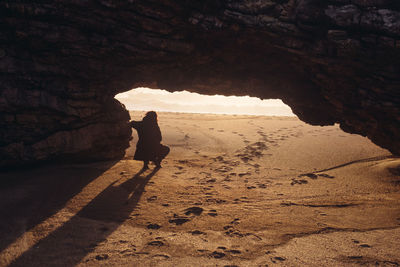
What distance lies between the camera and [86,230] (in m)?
4.85

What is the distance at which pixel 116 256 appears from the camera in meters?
4.16

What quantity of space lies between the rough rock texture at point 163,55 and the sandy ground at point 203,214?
151 cm

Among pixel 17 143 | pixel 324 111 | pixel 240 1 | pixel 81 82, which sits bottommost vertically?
pixel 17 143

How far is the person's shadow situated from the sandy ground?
21 millimetres

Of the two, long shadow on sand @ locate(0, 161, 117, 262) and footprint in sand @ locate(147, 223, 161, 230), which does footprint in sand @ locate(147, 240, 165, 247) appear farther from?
long shadow on sand @ locate(0, 161, 117, 262)

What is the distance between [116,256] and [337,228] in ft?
15.0

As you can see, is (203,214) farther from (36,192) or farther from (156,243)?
(36,192)

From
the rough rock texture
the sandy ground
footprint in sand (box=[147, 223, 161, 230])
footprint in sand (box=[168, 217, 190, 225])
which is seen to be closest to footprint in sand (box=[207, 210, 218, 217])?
the sandy ground

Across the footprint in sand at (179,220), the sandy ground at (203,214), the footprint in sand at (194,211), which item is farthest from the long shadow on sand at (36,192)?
the footprint in sand at (194,211)

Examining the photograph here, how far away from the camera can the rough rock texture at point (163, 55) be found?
6.62 meters

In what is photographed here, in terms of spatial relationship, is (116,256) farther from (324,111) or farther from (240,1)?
(324,111)

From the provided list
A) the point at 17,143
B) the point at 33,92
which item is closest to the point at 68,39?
the point at 33,92

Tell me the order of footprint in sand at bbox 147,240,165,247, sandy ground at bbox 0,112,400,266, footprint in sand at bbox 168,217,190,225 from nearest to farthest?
sandy ground at bbox 0,112,400,266 → footprint in sand at bbox 147,240,165,247 → footprint in sand at bbox 168,217,190,225

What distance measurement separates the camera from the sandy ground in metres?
4.23
